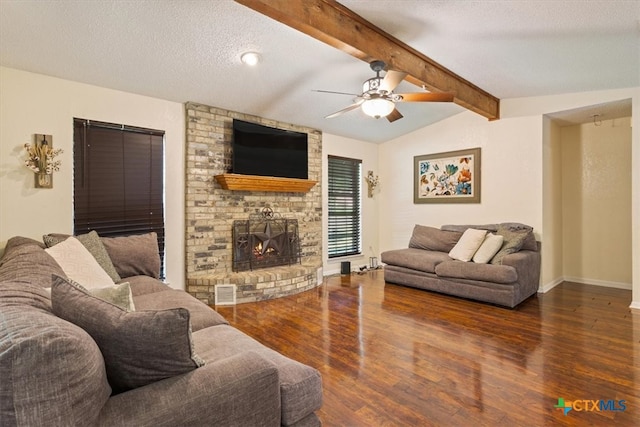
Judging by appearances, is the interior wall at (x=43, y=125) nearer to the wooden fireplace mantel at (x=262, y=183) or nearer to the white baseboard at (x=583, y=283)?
the wooden fireplace mantel at (x=262, y=183)

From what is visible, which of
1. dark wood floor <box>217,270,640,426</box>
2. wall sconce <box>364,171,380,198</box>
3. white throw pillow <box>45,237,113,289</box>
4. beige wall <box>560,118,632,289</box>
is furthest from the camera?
wall sconce <box>364,171,380,198</box>

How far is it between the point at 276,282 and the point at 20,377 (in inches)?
139

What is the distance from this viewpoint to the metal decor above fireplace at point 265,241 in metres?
4.55

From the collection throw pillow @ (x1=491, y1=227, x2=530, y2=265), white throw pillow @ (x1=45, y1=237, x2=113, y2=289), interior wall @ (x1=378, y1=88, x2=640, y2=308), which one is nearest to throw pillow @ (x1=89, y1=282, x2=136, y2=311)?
white throw pillow @ (x1=45, y1=237, x2=113, y2=289)

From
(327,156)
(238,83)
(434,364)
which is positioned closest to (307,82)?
(238,83)

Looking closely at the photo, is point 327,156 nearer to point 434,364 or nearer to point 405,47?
point 405,47

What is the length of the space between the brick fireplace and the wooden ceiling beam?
2.24 meters

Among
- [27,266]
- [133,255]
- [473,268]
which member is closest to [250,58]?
[133,255]

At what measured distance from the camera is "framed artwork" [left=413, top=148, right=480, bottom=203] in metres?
5.20

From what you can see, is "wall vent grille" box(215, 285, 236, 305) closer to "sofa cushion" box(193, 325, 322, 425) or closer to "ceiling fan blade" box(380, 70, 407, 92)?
"sofa cushion" box(193, 325, 322, 425)

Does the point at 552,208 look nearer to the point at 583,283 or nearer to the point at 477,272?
the point at 583,283

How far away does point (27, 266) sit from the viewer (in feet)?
6.54

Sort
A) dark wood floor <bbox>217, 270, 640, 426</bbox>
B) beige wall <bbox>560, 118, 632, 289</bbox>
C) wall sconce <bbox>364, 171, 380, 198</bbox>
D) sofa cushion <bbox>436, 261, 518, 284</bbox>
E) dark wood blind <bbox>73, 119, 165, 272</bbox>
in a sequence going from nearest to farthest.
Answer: dark wood floor <bbox>217, 270, 640, 426</bbox> → dark wood blind <bbox>73, 119, 165, 272</bbox> → sofa cushion <bbox>436, 261, 518, 284</bbox> → beige wall <bbox>560, 118, 632, 289</bbox> → wall sconce <bbox>364, 171, 380, 198</bbox>

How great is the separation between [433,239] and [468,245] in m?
0.77
